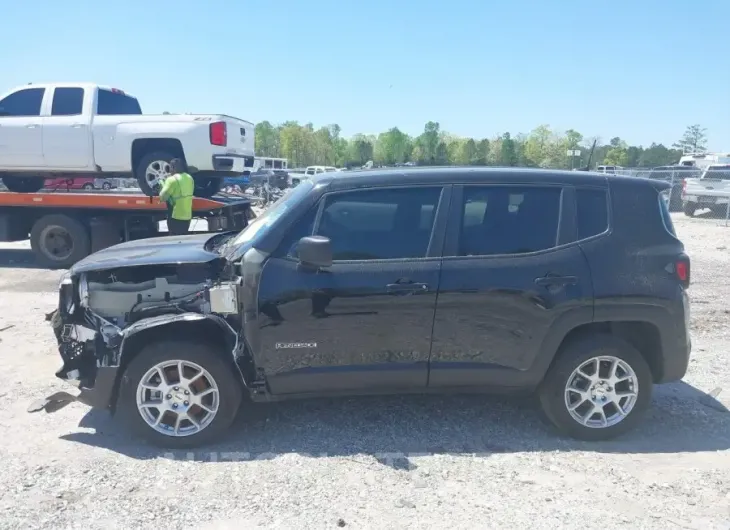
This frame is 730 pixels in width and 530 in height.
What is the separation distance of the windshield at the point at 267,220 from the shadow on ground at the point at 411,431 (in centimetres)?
129

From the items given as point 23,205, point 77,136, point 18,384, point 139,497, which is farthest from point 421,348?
point 23,205

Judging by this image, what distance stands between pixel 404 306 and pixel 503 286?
2.25 ft

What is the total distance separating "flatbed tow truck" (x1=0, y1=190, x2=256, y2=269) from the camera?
10.7m

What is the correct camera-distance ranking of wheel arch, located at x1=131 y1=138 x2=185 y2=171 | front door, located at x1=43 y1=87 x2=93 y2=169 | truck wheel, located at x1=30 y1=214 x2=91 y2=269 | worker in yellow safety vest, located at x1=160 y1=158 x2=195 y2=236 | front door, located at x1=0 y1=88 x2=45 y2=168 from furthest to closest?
truck wheel, located at x1=30 y1=214 x2=91 y2=269, front door, located at x1=0 y1=88 x2=45 y2=168, front door, located at x1=43 y1=87 x2=93 y2=169, wheel arch, located at x1=131 y1=138 x2=185 y2=171, worker in yellow safety vest, located at x1=160 y1=158 x2=195 y2=236

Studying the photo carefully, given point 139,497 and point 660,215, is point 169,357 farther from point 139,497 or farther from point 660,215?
point 660,215

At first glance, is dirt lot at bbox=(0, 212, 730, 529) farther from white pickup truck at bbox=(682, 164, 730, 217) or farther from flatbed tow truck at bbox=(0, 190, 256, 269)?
white pickup truck at bbox=(682, 164, 730, 217)

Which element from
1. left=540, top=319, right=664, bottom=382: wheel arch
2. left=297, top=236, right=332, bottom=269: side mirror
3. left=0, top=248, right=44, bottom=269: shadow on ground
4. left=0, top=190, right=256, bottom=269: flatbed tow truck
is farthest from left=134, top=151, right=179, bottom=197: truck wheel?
left=540, top=319, right=664, bottom=382: wheel arch

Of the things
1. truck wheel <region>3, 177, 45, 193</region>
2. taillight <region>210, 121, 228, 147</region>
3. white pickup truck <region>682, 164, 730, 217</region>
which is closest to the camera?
taillight <region>210, 121, 228, 147</region>

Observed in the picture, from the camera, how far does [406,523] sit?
3301 mm

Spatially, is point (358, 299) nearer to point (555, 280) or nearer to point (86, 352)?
point (555, 280)

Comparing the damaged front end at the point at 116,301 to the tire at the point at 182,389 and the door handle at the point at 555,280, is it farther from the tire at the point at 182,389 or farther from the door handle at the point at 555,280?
the door handle at the point at 555,280

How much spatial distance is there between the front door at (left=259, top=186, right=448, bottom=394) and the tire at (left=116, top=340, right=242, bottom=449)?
29 cm

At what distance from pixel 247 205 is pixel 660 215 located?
325 inches

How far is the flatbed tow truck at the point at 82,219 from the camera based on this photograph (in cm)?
1070
